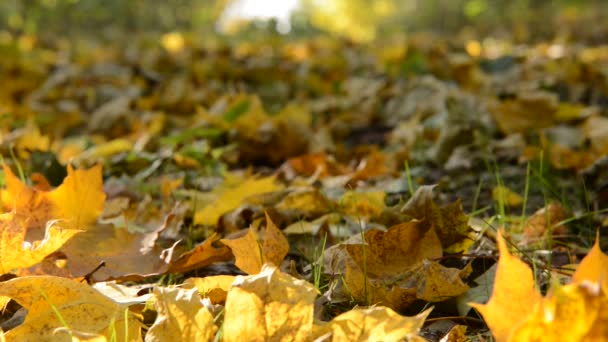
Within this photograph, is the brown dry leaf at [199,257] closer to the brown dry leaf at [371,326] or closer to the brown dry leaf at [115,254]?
the brown dry leaf at [115,254]

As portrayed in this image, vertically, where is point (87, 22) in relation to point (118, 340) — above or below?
below

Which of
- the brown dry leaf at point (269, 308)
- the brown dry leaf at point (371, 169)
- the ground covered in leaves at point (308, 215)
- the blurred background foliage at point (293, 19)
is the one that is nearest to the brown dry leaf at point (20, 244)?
the ground covered in leaves at point (308, 215)

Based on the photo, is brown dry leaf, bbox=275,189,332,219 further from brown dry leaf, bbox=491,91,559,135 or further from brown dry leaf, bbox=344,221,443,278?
brown dry leaf, bbox=491,91,559,135

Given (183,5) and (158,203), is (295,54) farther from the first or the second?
(183,5)

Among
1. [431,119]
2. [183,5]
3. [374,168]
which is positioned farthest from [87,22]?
[374,168]

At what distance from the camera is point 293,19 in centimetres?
1202

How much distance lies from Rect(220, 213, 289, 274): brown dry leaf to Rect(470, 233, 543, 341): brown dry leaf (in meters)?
0.31

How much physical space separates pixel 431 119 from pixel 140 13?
7304mm

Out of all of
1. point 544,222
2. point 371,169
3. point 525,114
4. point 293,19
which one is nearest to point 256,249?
point 544,222

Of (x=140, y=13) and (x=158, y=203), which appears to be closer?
(x=158, y=203)

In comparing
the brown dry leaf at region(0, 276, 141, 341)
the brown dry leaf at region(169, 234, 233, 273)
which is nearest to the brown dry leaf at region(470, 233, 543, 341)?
the brown dry leaf at region(0, 276, 141, 341)

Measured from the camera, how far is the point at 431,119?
239 centimetres

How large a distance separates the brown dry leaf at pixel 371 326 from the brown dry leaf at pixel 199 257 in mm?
366

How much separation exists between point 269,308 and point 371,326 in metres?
0.09
